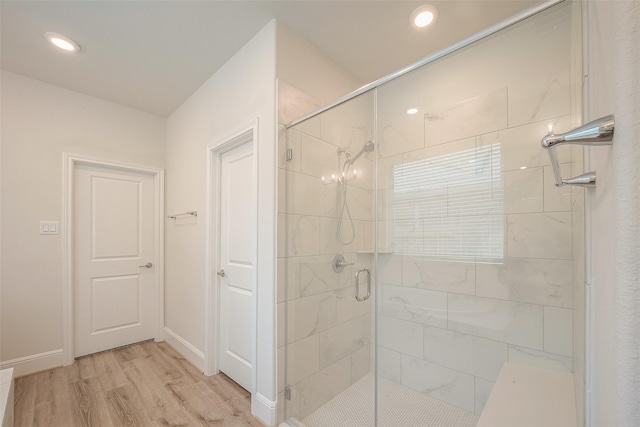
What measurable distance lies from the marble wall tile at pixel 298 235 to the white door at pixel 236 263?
1.26 ft

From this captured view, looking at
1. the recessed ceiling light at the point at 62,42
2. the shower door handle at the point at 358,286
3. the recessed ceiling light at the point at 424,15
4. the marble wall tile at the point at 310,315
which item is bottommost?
the marble wall tile at the point at 310,315

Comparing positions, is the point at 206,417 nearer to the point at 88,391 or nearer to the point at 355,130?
the point at 88,391

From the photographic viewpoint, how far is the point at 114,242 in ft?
9.46

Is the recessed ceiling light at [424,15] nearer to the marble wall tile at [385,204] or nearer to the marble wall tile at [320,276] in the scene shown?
the marble wall tile at [385,204]

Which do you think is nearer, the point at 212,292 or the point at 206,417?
the point at 206,417

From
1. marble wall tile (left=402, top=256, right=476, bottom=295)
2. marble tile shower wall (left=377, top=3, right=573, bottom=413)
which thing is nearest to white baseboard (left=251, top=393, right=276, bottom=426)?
marble tile shower wall (left=377, top=3, right=573, bottom=413)

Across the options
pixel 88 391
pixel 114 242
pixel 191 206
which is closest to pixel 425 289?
pixel 191 206

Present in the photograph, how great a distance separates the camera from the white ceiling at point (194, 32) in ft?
5.45

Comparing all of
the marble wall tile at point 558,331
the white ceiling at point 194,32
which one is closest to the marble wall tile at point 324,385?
the marble wall tile at point 558,331

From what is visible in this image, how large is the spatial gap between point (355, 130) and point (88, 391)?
9.59ft

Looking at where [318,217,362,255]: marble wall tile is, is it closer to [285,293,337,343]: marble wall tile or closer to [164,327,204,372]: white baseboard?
[285,293,337,343]: marble wall tile

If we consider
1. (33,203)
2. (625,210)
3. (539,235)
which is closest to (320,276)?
(539,235)

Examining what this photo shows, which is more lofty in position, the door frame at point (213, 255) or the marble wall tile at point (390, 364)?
the door frame at point (213, 255)

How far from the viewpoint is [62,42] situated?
6.42ft
